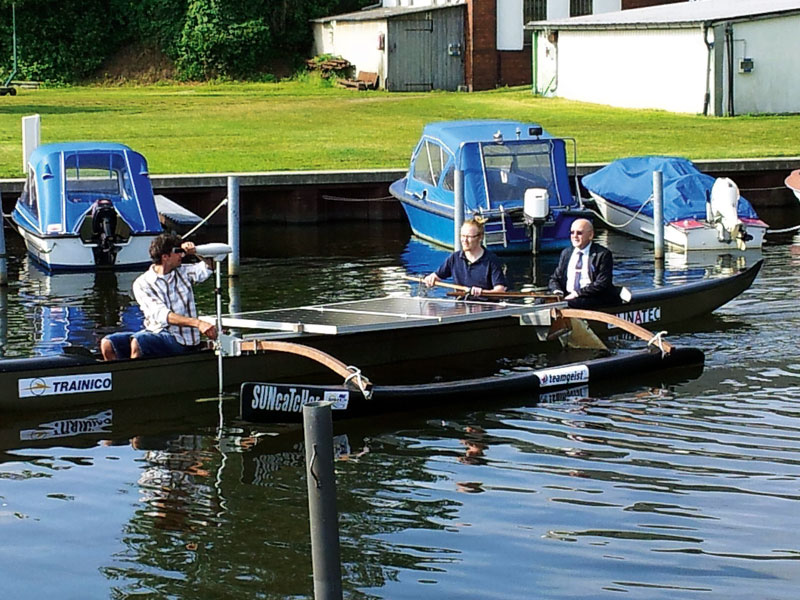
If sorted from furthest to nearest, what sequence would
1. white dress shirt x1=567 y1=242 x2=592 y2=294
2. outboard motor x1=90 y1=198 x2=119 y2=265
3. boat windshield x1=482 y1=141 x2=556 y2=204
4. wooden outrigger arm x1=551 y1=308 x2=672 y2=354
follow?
1. boat windshield x1=482 y1=141 x2=556 y2=204
2. outboard motor x1=90 y1=198 x2=119 y2=265
3. white dress shirt x1=567 y1=242 x2=592 y2=294
4. wooden outrigger arm x1=551 y1=308 x2=672 y2=354

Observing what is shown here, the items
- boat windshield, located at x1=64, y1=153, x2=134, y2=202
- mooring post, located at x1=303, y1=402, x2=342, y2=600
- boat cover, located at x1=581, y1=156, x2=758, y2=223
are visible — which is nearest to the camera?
mooring post, located at x1=303, y1=402, x2=342, y2=600

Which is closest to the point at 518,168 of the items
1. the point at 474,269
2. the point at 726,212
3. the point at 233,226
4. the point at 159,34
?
the point at 726,212

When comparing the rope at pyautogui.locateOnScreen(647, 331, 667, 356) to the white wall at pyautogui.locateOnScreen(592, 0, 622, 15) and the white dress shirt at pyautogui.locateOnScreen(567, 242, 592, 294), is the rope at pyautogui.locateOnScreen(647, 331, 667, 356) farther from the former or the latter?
the white wall at pyautogui.locateOnScreen(592, 0, 622, 15)

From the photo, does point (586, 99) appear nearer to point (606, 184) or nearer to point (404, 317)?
point (606, 184)

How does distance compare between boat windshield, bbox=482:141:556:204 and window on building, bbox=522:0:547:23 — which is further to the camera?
window on building, bbox=522:0:547:23

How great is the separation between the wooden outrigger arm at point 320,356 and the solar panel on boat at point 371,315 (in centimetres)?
23

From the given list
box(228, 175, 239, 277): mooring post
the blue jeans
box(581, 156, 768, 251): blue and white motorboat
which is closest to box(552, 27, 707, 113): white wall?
box(581, 156, 768, 251): blue and white motorboat

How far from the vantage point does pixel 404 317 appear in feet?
48.0

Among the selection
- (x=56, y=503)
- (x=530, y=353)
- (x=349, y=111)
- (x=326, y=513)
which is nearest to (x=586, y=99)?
(x=349, y=111)

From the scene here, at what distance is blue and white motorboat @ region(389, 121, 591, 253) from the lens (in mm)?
23328

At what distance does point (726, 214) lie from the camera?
79.1ft

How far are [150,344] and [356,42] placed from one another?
42163mm

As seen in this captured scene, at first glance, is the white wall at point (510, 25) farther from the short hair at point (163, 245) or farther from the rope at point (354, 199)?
the short hair at point (163, 245)

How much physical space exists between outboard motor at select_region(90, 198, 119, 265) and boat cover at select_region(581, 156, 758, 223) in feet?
Result: 30.4
